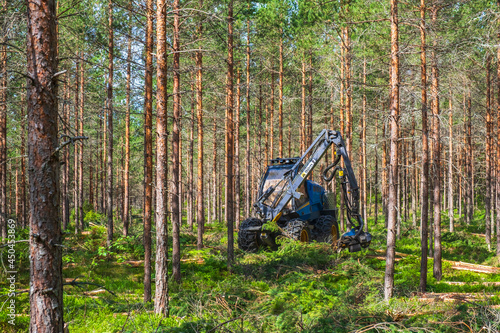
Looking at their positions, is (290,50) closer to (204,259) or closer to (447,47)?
(447,47)

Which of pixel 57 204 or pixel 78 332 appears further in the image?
pixel 78 332

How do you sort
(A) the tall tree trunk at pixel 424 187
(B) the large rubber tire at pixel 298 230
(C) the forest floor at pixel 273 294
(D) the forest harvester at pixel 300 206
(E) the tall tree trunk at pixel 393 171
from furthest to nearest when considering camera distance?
1. (B) the large rubber tire at pixel 298 230
2. (D) the forest harvester at pixel 300 206
3. (A) the tall tree trunk at pixel 424 187
4. (E) the tall tree trunk at pixel 393 171
5. (C) the forest floor at pixel 273 294

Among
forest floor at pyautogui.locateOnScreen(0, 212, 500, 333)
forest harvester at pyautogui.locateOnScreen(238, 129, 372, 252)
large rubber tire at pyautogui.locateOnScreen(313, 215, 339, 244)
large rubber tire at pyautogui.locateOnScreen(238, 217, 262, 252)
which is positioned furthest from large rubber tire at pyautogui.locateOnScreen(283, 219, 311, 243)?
large rubber tire at pyautogui.locateOnScreen(238, 217, 262, 252)

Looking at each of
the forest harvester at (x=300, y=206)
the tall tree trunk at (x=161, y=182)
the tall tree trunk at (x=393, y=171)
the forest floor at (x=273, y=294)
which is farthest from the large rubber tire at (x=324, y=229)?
the tall tree trunk at (x=161, y=182)

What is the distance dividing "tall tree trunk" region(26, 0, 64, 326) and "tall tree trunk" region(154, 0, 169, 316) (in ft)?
11.1

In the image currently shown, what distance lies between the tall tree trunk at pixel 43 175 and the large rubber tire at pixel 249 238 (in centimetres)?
901

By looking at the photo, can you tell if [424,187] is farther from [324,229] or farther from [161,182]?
[161,182]

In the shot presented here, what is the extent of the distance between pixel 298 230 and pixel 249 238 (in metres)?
1.71

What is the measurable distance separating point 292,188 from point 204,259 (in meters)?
3.93

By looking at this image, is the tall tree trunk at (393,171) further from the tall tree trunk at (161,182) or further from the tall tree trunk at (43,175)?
the tall tree trunk at (43,175)

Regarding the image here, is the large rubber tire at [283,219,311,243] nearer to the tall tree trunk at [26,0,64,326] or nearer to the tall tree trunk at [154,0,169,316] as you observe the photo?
the tall tree trunk at [154,0,169,316]

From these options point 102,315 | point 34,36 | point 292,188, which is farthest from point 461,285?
point 34,36

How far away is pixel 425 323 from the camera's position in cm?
556

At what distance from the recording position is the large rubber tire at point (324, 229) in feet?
45.9
